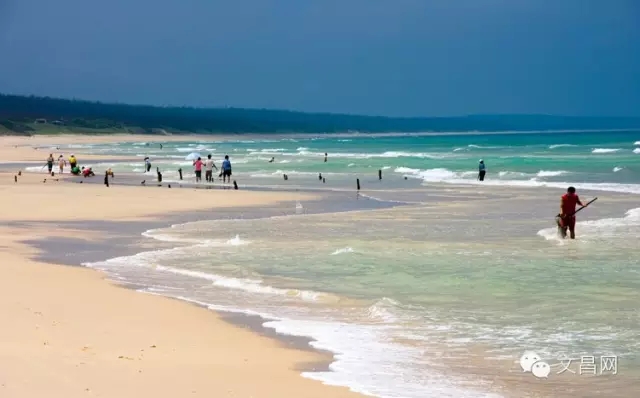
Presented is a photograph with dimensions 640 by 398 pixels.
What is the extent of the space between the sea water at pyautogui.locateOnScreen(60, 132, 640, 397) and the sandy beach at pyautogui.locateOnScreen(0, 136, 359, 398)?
515 millimetres

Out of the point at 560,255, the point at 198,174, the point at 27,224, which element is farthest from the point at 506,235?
the point at 198,174

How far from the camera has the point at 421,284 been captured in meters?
14.0

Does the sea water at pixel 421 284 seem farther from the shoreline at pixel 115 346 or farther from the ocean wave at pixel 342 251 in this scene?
the shoreline at pixel 115 346

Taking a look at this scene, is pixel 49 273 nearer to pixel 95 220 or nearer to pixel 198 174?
pixel 95 220

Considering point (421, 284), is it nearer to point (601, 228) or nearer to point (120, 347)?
point (120, 347)

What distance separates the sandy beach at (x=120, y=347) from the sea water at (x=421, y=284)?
1.69 ft

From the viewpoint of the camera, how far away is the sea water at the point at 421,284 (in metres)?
9.47

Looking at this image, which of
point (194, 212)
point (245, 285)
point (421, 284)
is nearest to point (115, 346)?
point (245, 285)

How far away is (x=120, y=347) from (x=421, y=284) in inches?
225

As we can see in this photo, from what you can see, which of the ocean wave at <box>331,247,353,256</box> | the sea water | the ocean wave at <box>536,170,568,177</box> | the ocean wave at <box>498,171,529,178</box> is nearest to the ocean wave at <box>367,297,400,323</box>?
the sea water

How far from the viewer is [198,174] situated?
42.4 meters

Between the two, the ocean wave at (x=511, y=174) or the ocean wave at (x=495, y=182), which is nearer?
the ocean wave at (x=495, y=182)

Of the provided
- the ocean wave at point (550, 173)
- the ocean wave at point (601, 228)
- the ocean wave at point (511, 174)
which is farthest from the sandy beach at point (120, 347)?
the ocean wave at point (511, 174)

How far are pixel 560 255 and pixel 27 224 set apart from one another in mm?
12161
